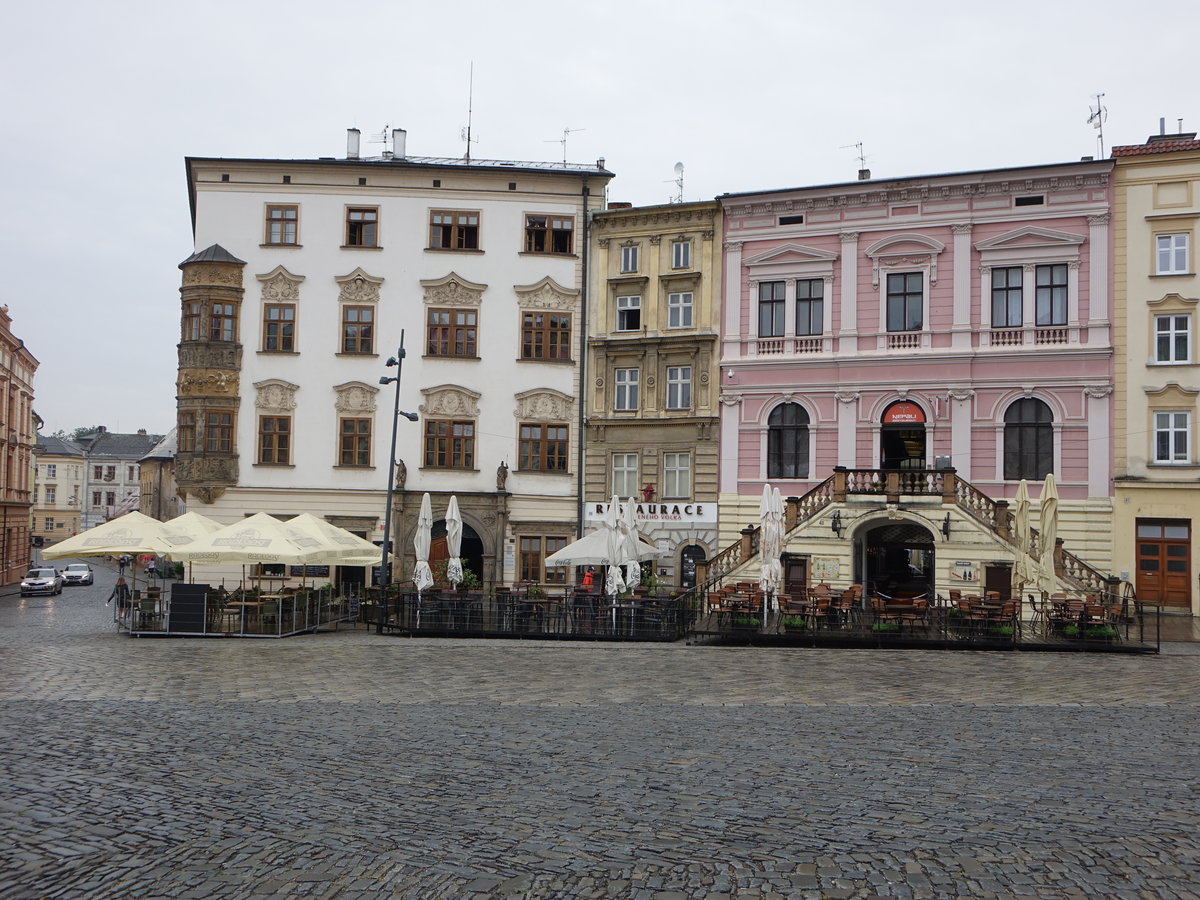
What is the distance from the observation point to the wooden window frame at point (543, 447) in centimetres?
3794

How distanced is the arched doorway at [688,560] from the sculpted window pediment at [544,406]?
20.2 ft

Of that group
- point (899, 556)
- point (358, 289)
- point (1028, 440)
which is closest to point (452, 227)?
point (358, 289)

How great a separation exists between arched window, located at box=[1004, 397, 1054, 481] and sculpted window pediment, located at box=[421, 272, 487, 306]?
58.7 ft

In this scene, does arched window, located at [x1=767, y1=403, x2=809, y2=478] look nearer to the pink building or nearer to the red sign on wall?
the pink building

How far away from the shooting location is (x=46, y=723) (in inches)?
516

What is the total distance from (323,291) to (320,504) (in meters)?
7.43

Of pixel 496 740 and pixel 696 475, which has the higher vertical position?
pixel 696 475

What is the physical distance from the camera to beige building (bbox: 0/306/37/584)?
6141cm

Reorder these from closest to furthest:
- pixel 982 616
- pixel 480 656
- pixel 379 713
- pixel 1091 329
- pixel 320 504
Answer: pixel 379 713 → pixel 480 656 → pixel 982 616 → pixel 1091 329 → pixel 320 504

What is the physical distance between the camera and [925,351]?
33844 millimetres

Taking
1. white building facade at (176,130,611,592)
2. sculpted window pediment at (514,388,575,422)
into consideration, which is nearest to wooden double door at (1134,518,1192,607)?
white building facade at (176,130,611,592)

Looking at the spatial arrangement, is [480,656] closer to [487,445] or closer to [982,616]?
[982,616]

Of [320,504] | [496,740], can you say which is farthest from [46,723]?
[320,504]

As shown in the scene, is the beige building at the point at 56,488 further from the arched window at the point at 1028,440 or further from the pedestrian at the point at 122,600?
the arched window at the point at 1028,440
